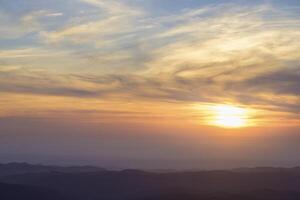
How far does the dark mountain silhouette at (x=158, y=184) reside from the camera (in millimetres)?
130250

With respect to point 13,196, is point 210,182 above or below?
above

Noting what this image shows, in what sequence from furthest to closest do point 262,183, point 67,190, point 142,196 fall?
point 262,183 < point 67,190 < point 142,196

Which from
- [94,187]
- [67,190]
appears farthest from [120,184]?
[67,190]

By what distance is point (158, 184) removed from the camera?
15575 centimetres

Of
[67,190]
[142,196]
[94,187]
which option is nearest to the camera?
[142,196]

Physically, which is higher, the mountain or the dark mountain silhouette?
the dark mountain silhouette

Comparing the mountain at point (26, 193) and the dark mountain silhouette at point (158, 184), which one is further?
the dark mountain silhouette at point (158, 184)

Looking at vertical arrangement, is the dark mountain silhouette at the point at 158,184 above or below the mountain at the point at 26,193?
above

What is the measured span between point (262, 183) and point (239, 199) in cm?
5508

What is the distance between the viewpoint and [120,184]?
157 metres

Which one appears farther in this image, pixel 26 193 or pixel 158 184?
pixel 158 184

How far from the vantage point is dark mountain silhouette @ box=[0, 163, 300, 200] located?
5128 inches

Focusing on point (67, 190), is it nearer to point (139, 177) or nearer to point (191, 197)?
point (139, 177)

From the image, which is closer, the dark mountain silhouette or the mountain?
the mountain
